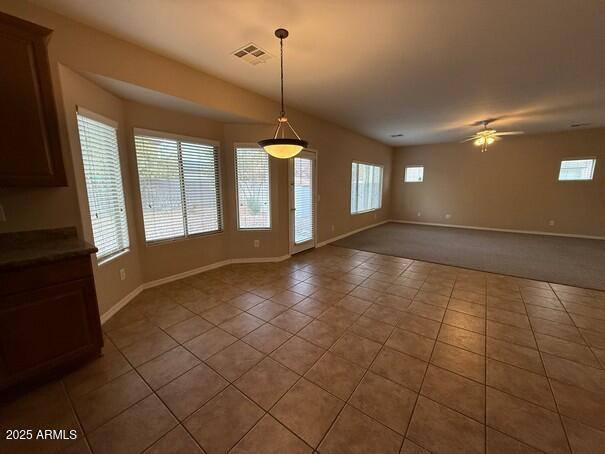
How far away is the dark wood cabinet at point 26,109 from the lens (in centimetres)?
164

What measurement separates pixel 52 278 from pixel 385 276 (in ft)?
12.1

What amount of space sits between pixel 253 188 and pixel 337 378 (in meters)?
3.11

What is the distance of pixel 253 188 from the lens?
4090 mm

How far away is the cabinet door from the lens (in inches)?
60.7

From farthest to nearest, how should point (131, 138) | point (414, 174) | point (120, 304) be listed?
point (414, 174) < point (131, 138) < point (120, 304)

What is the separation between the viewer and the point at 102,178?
100 inches

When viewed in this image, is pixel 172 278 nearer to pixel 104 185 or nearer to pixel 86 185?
pixel 104 185

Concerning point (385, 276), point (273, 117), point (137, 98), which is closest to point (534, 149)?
point (385, 276)

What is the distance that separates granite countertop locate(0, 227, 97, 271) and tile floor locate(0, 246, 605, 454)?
93cm

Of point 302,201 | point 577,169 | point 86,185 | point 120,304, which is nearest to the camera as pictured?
point 86,185

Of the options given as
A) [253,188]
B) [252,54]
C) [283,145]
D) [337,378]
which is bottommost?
[337,378]

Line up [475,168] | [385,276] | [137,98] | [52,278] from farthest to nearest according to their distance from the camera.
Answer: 1. [475,168]
2. [385,276]
3. [137,98]
4. [52,278]

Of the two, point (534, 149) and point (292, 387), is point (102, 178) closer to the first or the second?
point (292, 387)

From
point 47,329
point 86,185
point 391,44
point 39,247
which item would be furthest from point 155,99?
point 391,44
